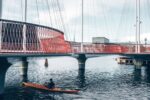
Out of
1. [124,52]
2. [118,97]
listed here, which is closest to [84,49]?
[124,52]

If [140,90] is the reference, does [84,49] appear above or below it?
above

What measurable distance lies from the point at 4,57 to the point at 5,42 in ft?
7.06

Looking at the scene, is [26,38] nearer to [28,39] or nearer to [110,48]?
[28,39]

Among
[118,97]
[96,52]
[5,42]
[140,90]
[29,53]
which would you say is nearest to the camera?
[5,42]

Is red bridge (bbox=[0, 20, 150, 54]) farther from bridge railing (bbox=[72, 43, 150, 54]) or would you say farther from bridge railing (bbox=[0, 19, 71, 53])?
bridge railing (bbox=[72, 43, 150, 54])

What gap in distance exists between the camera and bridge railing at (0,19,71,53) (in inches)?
1457

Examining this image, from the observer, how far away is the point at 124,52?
8219cm

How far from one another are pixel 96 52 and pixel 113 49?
212 inches

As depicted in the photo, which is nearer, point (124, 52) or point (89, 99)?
point (89, 99)

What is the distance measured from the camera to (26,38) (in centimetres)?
4328

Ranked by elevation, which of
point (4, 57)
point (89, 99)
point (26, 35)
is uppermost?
point (26, 35)

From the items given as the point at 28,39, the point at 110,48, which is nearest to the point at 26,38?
the point at 28,39

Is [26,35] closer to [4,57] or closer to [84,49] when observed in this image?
[4,57]

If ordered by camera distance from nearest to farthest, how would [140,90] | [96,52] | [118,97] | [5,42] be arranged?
[5,42], [118,97], [140,90], [96,52]
